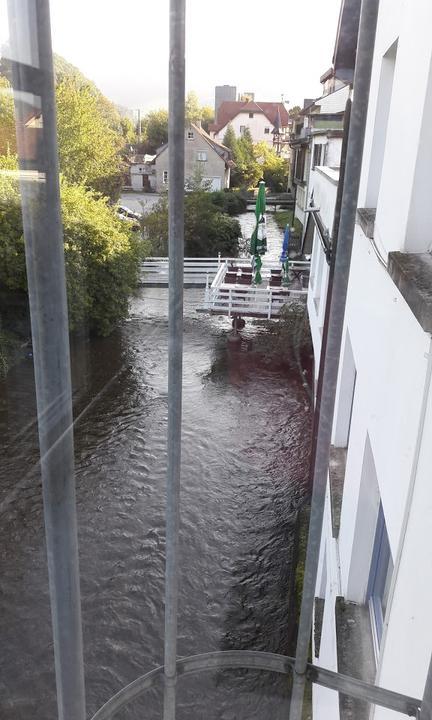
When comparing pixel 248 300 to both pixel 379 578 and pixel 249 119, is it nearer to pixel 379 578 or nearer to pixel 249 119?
pixel 379 578

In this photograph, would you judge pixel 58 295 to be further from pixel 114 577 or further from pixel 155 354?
pixel 155 354

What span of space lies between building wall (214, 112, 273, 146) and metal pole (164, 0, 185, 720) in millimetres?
43259

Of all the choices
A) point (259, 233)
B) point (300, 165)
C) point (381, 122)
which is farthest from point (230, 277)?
point (300, 165)

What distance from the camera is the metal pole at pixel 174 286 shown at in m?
0.94

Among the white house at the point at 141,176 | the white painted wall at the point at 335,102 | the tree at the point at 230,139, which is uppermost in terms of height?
the tree at the point at 230,139

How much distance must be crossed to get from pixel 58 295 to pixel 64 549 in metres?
0.46

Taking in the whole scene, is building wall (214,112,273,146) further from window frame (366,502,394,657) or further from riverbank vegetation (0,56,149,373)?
window frame (366,502,394,657)

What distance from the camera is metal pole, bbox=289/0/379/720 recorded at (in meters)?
1.05

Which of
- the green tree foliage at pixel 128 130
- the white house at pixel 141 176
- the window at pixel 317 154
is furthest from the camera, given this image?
the green tree foliage at pixel 128 130

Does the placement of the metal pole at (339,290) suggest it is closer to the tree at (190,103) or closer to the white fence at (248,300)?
the tree at (190,103)

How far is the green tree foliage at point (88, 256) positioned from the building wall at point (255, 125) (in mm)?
31188

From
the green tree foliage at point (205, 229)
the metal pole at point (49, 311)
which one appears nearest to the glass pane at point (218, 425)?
the metal pole at point (49, 311)

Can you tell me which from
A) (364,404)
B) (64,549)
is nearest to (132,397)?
(364,404)

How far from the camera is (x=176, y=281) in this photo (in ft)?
3.37
